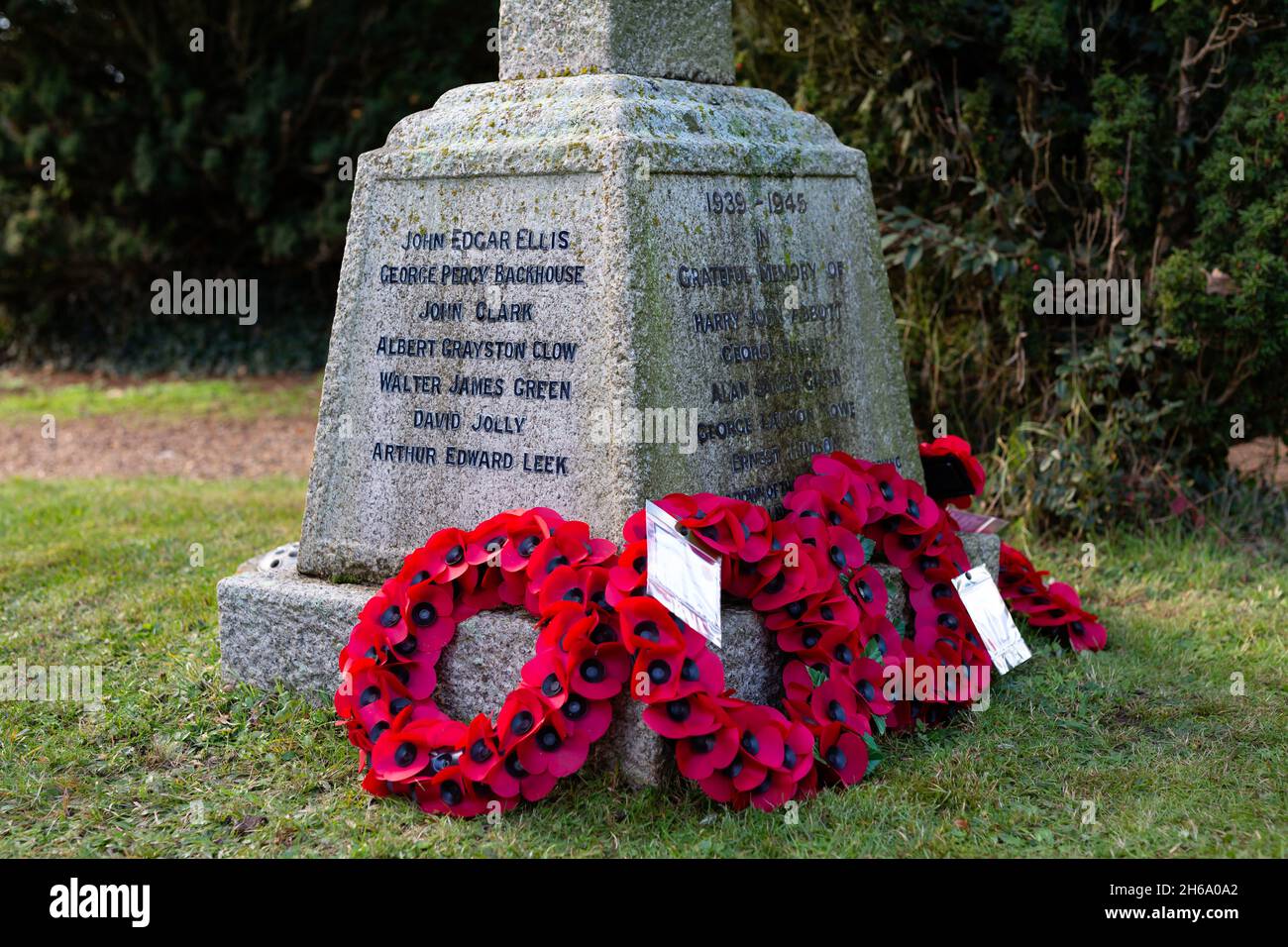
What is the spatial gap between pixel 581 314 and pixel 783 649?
100 centimetres

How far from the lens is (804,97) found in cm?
595

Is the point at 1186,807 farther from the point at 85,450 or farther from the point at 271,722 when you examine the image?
the point at 85,450

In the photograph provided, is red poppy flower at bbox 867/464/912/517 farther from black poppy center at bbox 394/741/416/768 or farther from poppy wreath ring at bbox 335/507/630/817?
black poppy center at bbox 394/741/416/768

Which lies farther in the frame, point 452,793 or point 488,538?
point 488,538

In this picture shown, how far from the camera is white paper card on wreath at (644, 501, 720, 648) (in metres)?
3.01

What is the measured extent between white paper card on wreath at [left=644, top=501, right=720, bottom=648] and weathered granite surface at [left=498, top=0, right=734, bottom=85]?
4.34 ft

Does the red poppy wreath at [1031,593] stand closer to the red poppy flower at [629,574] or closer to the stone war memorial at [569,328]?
the stone war memorial at [569,328]

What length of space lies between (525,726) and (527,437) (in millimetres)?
828

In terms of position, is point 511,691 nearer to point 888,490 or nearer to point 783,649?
point 783,649

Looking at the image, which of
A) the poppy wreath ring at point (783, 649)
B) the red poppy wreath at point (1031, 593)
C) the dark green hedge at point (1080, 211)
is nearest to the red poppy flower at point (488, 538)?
the poppy wreath ring at point (783, 649)

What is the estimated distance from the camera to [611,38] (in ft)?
11.8

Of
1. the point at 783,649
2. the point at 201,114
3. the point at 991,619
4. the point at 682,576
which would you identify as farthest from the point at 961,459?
the point at 201,114

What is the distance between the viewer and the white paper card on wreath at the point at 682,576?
9.88 ft

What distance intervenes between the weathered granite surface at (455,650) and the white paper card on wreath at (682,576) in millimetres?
178
